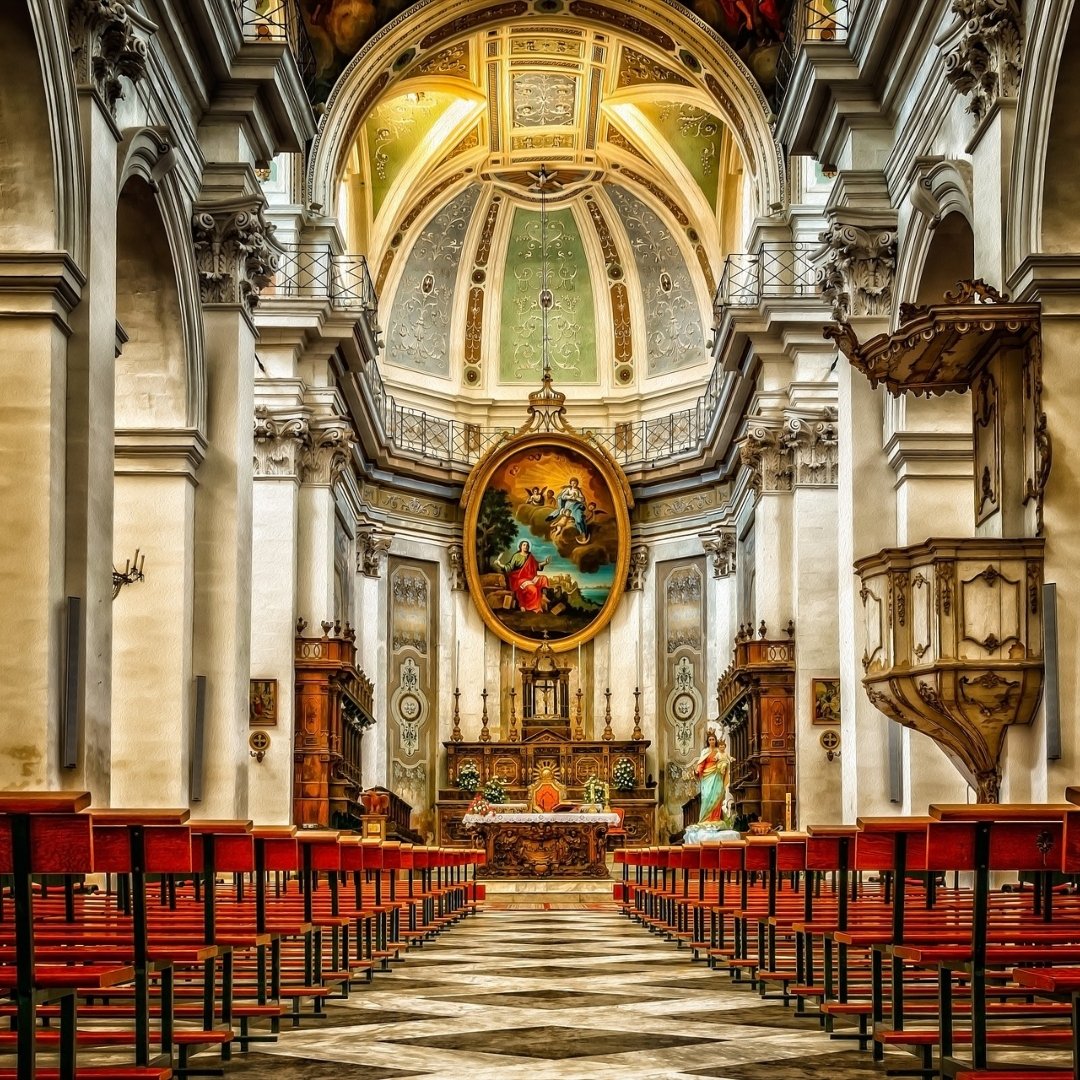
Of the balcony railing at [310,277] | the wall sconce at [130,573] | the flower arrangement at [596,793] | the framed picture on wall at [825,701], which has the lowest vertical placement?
the flower arrangement at [596,793]

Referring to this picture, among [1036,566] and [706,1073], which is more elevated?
[1036,566]

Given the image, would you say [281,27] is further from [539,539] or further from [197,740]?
[539,539]

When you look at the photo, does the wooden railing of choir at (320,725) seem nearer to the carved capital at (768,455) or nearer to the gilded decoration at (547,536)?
the carved capital at (768,455)

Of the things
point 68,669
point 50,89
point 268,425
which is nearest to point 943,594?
point 68,669

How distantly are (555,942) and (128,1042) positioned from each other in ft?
25.0

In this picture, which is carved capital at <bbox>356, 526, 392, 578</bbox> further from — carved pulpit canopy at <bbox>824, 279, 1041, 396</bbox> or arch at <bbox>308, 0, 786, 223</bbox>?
carved pulpit canopy at <bbox>824, 279, 1041, 396</bbox>

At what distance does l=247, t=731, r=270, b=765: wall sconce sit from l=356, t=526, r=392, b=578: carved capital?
811 centimetres

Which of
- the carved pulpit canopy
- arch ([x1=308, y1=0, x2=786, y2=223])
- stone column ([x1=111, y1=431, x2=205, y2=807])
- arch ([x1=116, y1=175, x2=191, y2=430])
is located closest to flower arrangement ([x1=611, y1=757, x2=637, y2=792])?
arch ([x1=308, y1=0, x2=786, y2=223])

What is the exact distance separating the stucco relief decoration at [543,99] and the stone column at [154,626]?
15.3 m

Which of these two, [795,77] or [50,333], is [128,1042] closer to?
[50,333]

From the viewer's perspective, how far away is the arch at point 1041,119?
11398 mm

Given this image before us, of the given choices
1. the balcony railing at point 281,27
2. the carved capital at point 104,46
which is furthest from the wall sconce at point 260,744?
the carved capital at point 104,46

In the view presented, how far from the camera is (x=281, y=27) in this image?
60.4 feet

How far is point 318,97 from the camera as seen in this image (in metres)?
24.7
